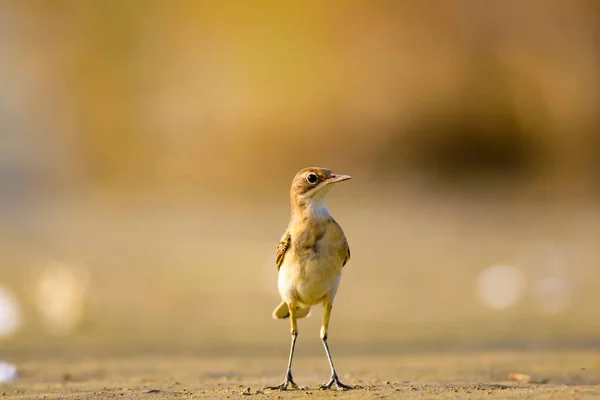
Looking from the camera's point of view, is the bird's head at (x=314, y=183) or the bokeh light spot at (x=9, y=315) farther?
the bokeh light spot at (x=9, y=315)

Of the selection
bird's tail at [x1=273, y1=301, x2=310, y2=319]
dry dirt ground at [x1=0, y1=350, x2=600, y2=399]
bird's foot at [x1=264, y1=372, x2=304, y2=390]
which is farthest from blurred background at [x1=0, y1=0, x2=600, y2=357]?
bird's foot at [x1=264, y1=372, x2=304, y2=390]

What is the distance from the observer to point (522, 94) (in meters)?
33.1

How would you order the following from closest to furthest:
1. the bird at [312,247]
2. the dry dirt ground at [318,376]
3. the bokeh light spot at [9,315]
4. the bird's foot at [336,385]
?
the dry dirt ground at [318,376]
the bird's foot at [336,385]
the bird at [312,247]
the bokeh light spot at [9,315]

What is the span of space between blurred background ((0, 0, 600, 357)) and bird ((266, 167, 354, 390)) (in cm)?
502

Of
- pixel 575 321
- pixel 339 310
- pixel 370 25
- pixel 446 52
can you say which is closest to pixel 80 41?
pixel 370 25

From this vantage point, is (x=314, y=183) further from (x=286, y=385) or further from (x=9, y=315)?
(x=9, y=315)

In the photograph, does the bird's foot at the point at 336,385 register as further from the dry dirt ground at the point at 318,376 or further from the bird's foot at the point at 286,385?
the bird's foot at the point at 286,385

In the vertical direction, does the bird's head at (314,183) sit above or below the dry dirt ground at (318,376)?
above

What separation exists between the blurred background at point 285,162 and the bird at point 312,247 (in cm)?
502

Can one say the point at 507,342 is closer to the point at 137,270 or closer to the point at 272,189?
the point at 137,270

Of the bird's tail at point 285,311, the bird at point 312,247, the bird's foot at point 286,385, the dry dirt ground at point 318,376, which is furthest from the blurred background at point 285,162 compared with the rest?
the bird at point 312,247

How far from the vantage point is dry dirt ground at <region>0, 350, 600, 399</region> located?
7.77 metres

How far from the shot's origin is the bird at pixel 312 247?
8195mm

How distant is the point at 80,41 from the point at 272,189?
1234 cm
